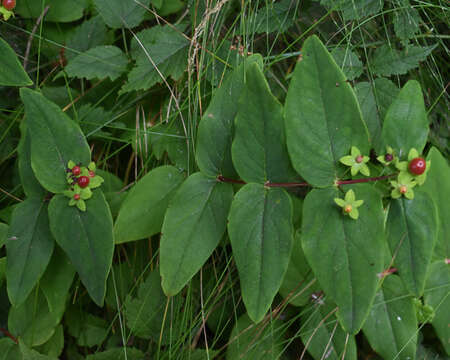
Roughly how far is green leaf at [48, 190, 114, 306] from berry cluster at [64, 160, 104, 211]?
0.05ft

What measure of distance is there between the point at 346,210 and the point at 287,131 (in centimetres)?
19

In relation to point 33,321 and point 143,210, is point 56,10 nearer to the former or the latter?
point 143,210

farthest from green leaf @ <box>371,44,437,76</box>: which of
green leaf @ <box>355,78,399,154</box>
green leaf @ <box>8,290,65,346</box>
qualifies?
green leaf @ <box>8,290,65,346</box>

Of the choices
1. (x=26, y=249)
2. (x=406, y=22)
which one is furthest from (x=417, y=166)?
(x=26, y=249)

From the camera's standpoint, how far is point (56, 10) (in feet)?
4.40

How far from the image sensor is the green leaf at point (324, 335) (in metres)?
1.08

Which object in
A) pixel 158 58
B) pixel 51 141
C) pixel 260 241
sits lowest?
pixel 260 241

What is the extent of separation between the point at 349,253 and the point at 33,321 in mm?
859

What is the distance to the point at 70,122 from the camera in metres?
0.95

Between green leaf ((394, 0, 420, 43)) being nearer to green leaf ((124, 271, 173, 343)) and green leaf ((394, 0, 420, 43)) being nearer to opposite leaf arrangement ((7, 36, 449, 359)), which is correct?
opposite leaf arrangement ((7, 36, 449, 359))

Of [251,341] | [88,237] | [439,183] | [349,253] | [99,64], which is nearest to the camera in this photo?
[349,253]

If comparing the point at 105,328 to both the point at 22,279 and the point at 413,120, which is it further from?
the point at 413,120

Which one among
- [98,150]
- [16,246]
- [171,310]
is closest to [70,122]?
[16,246]

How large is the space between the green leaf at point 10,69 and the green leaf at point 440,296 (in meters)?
1.07
